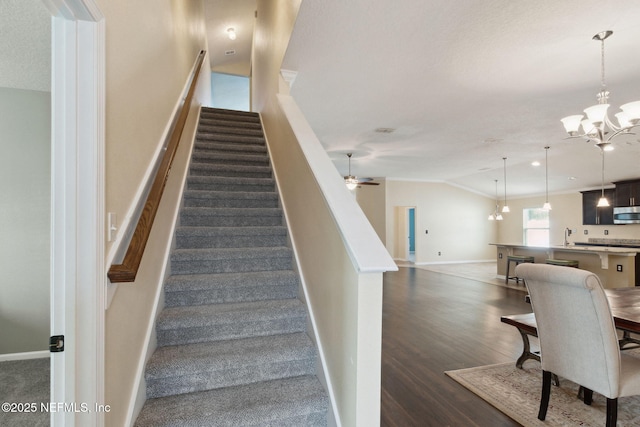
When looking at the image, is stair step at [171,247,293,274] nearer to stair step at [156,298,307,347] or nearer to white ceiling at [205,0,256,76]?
stair step at [156,298,307,347]

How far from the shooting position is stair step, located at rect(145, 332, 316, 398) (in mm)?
1696

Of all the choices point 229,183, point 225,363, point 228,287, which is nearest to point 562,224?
point 229,183

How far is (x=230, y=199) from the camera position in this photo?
126 inches

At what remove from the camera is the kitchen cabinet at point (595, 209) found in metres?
7.77

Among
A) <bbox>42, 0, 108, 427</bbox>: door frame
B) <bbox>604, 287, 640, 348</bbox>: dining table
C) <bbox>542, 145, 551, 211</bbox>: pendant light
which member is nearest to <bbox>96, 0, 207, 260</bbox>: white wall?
<bbox>42, 0, 108, 427</bbox>: door frame

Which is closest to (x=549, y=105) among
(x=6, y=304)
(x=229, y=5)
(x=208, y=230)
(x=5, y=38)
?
(x=208, y=230)

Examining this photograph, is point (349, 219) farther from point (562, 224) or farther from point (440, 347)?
point (562, 224)

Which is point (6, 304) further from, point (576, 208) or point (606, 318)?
point (576, 208)

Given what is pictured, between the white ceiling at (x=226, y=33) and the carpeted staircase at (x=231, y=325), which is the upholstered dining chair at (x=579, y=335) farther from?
the white ceiling at (x=226, y=33)

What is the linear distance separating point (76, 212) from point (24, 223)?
2.41m

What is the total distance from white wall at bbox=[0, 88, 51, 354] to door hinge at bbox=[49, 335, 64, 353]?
233 cm

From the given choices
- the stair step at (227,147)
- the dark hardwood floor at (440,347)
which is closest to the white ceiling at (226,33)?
the stair step at (227,147)

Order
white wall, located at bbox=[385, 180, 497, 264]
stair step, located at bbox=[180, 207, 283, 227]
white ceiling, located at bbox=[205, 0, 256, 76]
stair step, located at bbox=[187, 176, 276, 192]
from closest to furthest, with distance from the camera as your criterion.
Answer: stair step, located at bbox=[180, 207, 283, 227] → stair step, located at bbox=[187, 176, 276, 192] → white ceiling, located at bbox=[205, 0, 256, 76] → white wall, located at bbox=[385, 180, 497, 264]

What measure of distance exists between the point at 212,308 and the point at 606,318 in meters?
2.38
